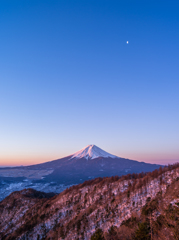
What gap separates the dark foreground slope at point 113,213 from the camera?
17.9 metres

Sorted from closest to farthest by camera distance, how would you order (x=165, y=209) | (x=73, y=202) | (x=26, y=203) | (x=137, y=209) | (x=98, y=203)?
(x=165, y=209), (x=137, y=209), (x=98, y=203), (x=73, y=202), (x=26, y=203)

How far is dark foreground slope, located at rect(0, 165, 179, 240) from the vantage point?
1789 cm

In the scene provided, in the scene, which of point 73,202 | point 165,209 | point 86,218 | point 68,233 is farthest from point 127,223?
point 73,202

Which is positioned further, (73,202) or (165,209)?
(73,202)

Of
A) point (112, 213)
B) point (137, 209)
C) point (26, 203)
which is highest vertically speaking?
point (137, 209)

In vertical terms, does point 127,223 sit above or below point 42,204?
above

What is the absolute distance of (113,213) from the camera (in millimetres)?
27531

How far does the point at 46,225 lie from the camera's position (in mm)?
38188

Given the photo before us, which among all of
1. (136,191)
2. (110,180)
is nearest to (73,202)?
(110,180)

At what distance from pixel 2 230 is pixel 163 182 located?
49.5 meters

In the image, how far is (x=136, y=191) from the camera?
30484mm

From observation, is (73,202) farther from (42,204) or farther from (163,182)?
(163,182)

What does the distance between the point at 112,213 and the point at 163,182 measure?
10.4 m

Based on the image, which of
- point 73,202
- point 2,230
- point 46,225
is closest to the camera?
point 46,225
